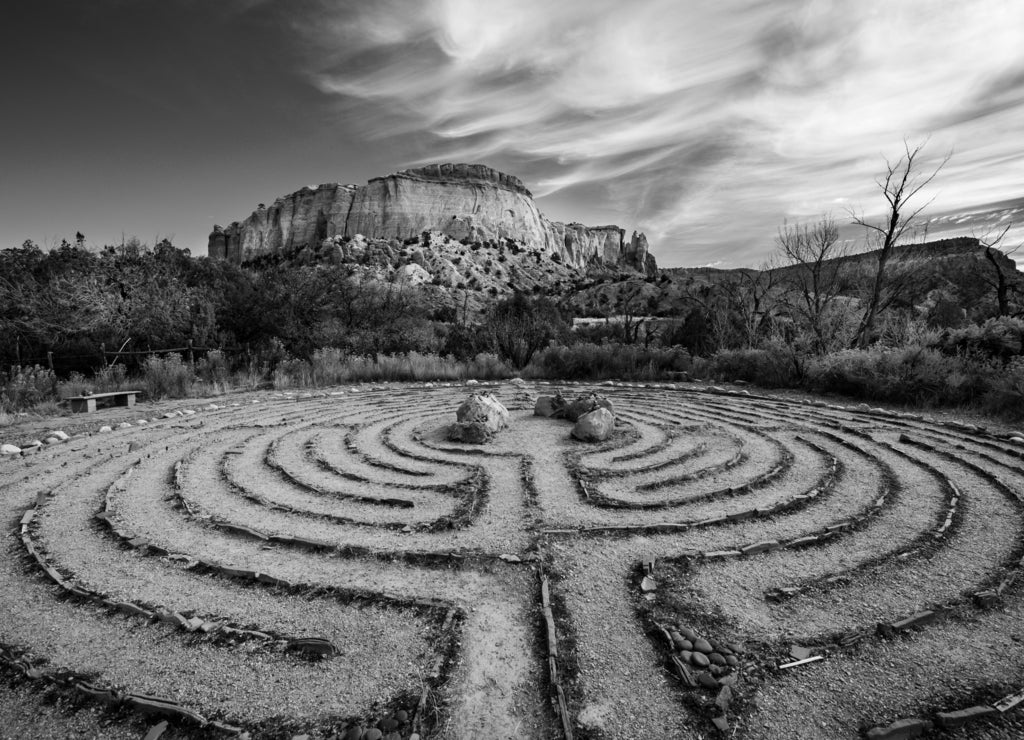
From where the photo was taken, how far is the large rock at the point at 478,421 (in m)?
8.07

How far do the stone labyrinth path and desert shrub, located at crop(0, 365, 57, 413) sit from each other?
489 cm

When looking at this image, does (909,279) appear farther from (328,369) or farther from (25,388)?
(25,388)

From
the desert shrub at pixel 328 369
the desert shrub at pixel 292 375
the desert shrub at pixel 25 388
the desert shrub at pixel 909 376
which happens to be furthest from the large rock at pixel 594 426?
the desert shrub at pixel 25 388

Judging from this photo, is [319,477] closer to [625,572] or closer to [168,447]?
[168,447]

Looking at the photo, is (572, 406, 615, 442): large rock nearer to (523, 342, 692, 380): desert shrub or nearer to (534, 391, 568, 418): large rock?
(534, 391, 568, 418): large rock

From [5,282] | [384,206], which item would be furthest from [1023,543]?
[384,206]

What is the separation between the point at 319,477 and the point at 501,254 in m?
90.4

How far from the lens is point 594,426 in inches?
314

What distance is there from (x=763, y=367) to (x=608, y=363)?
4466mm

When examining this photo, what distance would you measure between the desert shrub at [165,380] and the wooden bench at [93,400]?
775 millimetres

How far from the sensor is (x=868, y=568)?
13.2 feet

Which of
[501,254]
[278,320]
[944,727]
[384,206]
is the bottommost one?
[944,727]

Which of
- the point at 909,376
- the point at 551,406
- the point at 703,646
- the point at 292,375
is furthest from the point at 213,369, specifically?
the point at 909,376

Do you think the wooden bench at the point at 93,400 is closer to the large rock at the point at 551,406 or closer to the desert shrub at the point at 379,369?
the desert shrub at the point at 379,369
